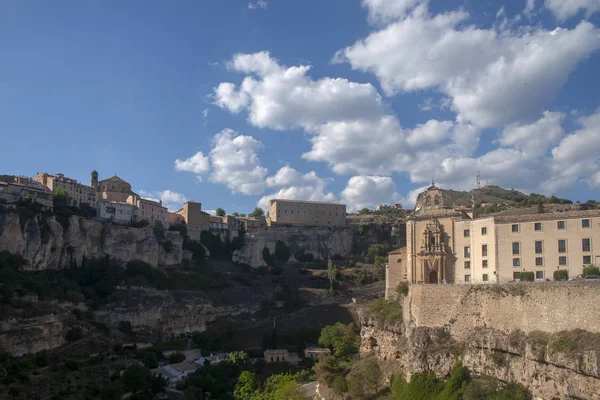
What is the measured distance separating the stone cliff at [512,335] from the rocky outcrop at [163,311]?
35359mm

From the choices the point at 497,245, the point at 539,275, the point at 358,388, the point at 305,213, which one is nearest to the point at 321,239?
the point at 305,213

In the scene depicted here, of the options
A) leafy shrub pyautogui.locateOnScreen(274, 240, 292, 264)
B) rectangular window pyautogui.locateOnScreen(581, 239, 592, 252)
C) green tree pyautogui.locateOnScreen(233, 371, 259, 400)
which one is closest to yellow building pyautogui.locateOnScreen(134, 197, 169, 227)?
leafy shrub pyautogui.locateOnScreen(274, 240, 292, 264)

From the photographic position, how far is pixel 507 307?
2698 cm

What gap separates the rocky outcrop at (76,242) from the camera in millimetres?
59375

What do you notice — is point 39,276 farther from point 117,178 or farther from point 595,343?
point 595,343

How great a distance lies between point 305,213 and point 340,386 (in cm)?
6113

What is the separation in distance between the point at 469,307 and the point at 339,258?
199 feet

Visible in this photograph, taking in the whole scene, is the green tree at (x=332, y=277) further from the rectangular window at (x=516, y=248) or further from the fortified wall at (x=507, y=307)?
the rectangular window at (x=516, y=248)

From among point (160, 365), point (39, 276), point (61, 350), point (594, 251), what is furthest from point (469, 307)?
point (39, 276)

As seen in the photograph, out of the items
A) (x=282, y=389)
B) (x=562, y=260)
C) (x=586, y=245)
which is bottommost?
(x=282, y=389)

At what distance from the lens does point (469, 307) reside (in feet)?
95.7

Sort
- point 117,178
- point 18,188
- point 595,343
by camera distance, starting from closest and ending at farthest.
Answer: point 595,343 → point 18,188 → point 117,178

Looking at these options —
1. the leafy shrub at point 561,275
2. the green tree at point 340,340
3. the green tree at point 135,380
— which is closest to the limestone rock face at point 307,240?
the green tree at point 340,340

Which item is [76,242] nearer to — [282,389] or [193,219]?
[193,219]
